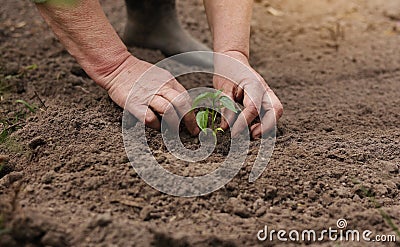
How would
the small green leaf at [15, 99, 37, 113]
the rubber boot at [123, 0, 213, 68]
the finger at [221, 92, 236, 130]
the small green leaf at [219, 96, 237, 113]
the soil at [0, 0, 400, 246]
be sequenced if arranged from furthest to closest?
1. the rubber boot at [123, 0, 213, 68]
2. the small green leaf at [15, 99, 37, 113]
3. the finger at [221, 92, 236, 130]
4. the small green leaf at [219, 96, 237, 113]
5. the soil at [0, 0, 400, 246]

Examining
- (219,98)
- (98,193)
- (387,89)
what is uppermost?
(219,98)

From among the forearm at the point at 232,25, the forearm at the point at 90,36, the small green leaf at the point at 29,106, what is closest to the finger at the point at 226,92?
the forearm at the point at 232,25

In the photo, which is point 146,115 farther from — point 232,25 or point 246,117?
point 232,25

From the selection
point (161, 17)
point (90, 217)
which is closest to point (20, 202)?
point (90, 217)

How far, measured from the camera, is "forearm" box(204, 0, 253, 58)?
1.92m

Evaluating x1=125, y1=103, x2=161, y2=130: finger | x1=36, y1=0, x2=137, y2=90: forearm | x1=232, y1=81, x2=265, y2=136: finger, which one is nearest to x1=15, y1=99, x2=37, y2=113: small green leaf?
x1=36, y1=0, x2=137, y2=90: forearm

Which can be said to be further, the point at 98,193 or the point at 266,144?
the point at 266,144

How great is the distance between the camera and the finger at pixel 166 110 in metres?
1.65

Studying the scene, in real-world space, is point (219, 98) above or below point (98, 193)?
above

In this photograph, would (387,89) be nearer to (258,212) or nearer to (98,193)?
(258,212)

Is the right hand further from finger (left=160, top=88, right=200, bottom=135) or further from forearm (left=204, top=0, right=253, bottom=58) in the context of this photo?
forearm (left=204, top=0, right=253, bottom=58)

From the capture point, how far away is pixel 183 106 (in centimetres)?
166

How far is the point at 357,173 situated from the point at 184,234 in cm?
57

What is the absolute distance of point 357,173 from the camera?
61.9 inches
